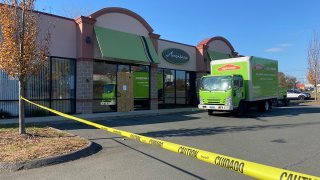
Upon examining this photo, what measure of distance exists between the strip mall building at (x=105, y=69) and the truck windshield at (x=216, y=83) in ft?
13.1

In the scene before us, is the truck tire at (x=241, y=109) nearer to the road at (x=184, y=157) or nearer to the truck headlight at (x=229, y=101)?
the truck headlight at (x=229, y=101)

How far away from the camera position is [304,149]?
9430 millimetres

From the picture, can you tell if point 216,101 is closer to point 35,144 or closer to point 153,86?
point 153,86

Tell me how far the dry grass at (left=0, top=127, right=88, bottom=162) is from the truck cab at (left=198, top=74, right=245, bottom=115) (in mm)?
10180

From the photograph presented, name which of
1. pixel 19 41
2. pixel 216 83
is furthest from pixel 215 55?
pixel 19 41

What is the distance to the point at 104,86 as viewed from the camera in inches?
823

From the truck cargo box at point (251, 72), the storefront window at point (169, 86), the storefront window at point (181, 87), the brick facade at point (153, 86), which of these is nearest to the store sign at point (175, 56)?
the storefront window at point (169, 86)

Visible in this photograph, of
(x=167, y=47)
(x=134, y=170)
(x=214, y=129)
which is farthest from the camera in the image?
(x=167, y=47)

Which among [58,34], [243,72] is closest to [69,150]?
[58,34]

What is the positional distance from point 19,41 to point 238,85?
12.9 m

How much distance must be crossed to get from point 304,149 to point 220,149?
2370mm

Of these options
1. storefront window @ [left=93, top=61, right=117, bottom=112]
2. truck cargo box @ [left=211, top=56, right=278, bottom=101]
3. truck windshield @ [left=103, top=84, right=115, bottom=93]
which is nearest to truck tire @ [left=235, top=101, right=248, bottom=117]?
truck cargo box @ [left=211, top=56, right=278, bottom=101]

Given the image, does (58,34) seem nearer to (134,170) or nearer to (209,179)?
(134,170)

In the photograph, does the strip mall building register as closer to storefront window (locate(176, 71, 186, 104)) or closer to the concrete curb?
storefront window (locate(176, 71, 186, 104))
